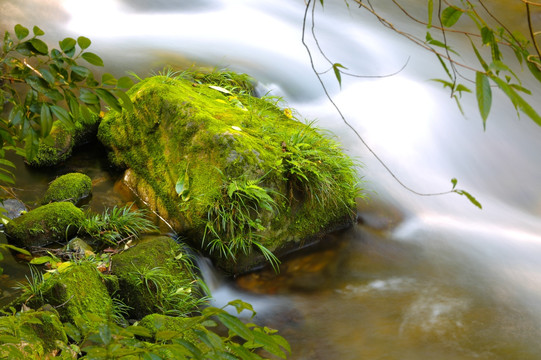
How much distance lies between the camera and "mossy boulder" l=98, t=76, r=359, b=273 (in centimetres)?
392

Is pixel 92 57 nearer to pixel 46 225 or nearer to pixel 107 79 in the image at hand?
pixel 107 79

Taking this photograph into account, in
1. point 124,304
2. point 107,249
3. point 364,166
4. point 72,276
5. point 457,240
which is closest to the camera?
point 72,276

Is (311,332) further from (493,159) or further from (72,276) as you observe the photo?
(493,159)

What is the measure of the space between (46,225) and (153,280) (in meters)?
1.04

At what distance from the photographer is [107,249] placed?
3.94 metres

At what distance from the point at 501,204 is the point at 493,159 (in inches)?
28.9

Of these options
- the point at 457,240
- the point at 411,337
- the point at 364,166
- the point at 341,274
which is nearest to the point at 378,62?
the point at 364,166

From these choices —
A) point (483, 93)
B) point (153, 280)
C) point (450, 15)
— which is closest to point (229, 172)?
point (153, 280)

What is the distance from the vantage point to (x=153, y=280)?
11.3 feet

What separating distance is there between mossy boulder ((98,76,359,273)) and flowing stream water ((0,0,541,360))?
223mm

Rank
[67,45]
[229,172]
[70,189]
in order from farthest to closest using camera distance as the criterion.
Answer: [70,189]
[229,172]
[67,45]

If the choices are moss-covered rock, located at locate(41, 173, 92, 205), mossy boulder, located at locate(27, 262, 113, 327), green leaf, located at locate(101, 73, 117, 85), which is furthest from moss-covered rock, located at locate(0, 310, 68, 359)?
moss-covered rock, located at locate(41, 173, 92, 205)

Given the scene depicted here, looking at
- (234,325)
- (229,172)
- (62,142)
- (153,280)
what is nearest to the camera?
(234,325)

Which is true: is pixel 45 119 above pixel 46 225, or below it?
above
